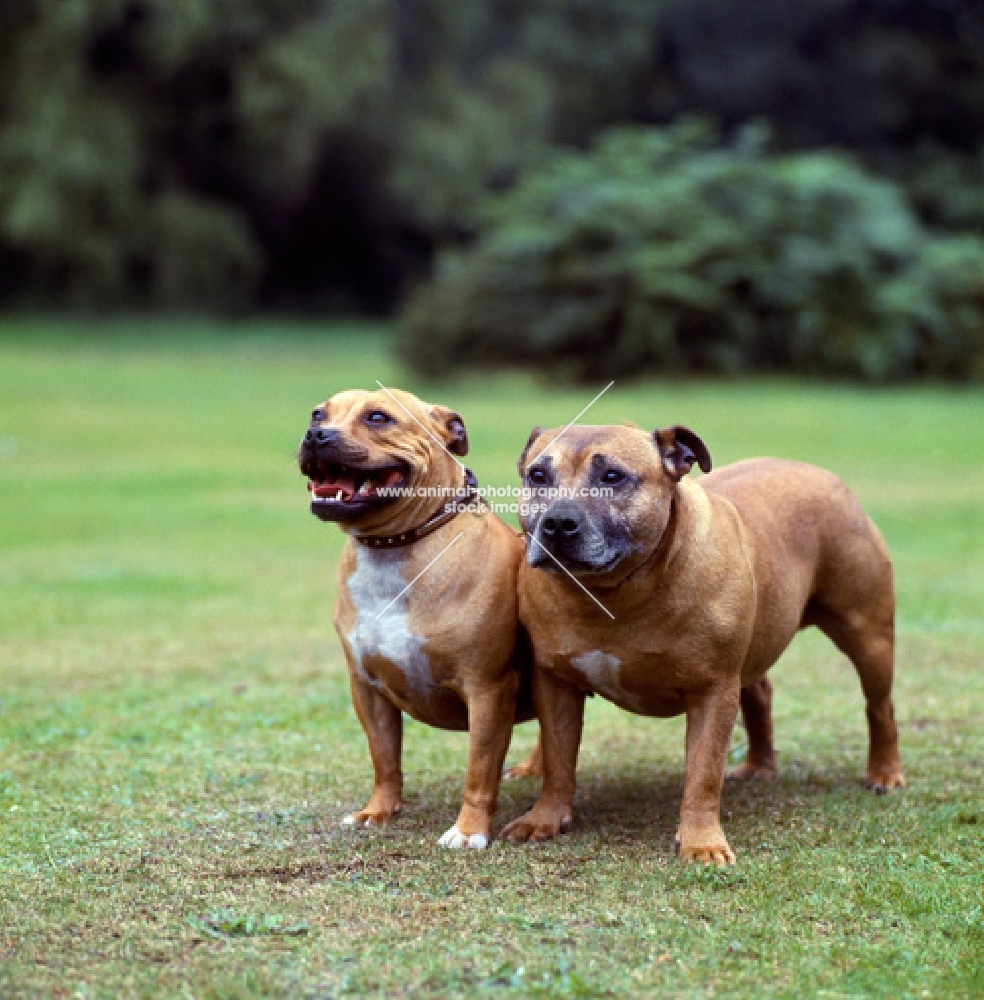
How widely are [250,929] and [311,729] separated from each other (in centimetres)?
288

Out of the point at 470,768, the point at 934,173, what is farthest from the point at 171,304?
the point at 470,768

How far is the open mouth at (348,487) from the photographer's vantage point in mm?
5230

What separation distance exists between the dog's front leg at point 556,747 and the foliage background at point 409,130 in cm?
2082

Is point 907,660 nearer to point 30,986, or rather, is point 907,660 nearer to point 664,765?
point 664,765

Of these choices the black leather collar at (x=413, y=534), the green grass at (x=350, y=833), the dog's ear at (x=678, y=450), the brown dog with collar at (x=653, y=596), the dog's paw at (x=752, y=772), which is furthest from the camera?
the dog's paw at (x=752, y=772)

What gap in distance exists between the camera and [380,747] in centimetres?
573

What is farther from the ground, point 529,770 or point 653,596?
point 653,596

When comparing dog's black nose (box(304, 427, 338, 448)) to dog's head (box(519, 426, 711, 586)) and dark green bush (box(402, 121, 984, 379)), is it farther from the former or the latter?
dark green bush (box(402, 121, 984, 379))

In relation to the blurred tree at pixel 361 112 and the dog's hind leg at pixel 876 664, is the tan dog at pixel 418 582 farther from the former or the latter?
the blurred tree at pixel 361 112

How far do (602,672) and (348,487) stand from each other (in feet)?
3.62

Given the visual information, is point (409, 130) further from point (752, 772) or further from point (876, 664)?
point (876, 664)

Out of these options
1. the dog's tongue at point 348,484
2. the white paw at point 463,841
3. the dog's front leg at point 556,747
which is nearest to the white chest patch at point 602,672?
the dog's front leg at point 556,747

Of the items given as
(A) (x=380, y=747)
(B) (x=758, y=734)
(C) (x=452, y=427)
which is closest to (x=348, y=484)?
(C) (x=452, y=427)

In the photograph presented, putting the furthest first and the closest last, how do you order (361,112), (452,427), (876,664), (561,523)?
(361,112) < (876,664) < (452,427) < (561,523)
